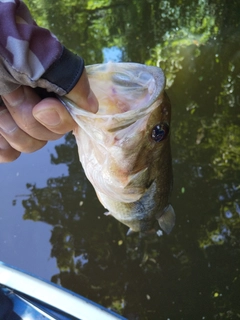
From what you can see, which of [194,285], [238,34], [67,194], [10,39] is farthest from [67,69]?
[238,34]

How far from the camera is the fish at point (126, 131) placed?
70.0 inches

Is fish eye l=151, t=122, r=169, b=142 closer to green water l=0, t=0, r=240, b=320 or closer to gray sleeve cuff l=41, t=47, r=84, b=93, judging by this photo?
gray sleeve cuff l=41, t=47, r=84, b=93

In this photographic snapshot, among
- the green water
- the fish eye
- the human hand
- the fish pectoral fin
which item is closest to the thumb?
the human hand

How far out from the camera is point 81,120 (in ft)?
5.86

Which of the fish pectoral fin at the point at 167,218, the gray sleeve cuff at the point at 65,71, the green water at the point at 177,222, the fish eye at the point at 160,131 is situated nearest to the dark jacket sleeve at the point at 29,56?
the gray sleeve cuff at the point at 65,71

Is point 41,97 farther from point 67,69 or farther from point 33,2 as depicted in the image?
point 33,2

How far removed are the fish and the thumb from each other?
25 millimetres

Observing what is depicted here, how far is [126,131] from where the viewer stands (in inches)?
72.4

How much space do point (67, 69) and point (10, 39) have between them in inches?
9.1

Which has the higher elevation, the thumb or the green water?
the thumb

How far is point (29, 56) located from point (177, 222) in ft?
13.0

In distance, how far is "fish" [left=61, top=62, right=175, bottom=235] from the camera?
178 centimetres

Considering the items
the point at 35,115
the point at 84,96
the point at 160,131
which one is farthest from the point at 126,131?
the point at 35,115

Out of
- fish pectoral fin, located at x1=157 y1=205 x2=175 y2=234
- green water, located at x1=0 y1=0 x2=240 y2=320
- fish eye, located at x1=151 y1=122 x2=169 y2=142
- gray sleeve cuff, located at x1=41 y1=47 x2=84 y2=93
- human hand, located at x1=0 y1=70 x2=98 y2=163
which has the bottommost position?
green water, located at x1=0 y1=0 x2=240 y2=320
